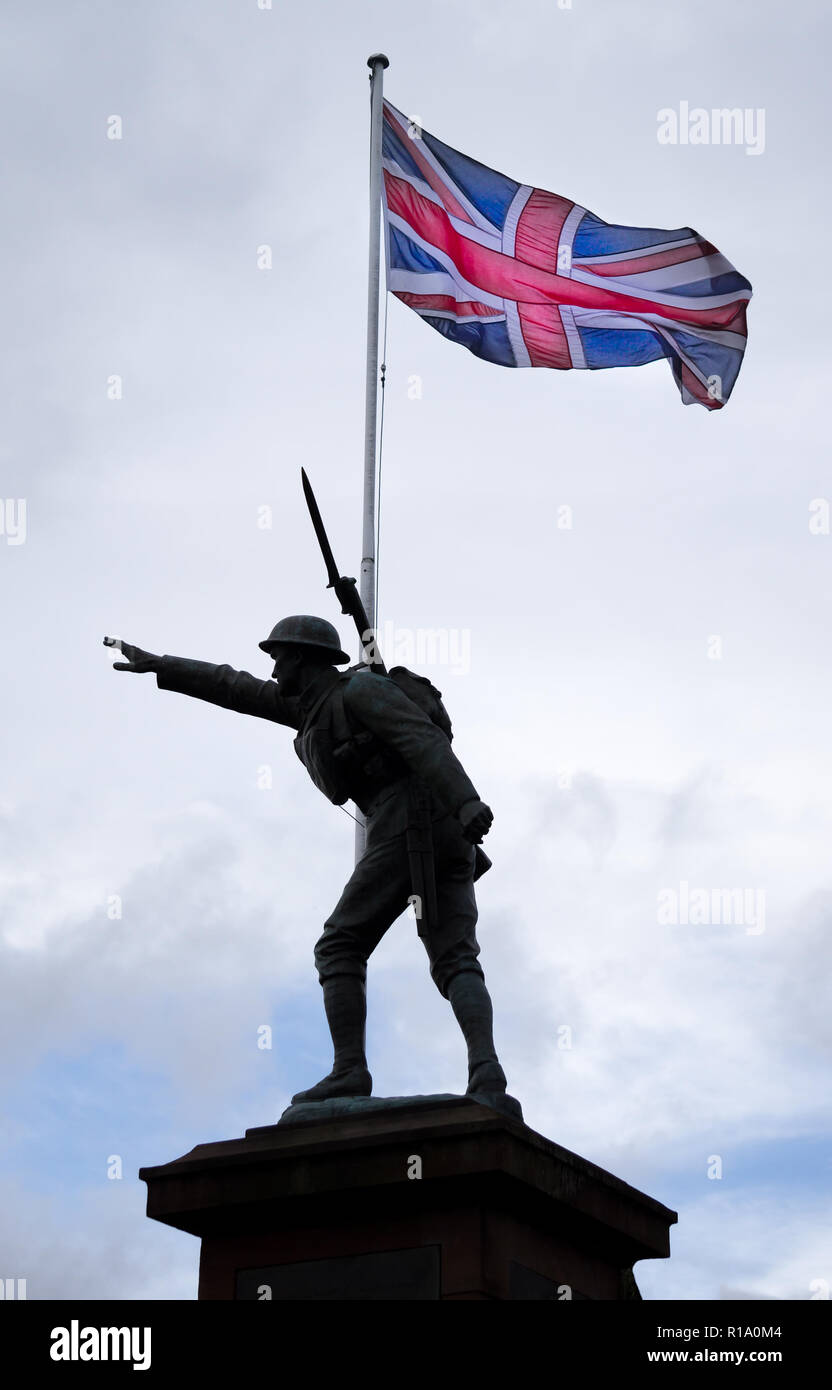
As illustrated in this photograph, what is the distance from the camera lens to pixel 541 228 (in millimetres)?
16875

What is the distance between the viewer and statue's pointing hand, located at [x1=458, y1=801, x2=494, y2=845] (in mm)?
10539

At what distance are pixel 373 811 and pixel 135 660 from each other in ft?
5.46

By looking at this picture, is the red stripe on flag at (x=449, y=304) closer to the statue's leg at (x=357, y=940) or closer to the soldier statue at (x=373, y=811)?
the soldier statue at (x=373, y=811)

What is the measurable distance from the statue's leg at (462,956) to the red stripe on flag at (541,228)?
23.3ft

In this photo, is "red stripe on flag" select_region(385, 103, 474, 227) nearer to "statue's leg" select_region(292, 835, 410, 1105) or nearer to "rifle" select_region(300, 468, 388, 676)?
"rifle" select_region(300, 468, 388, 676)

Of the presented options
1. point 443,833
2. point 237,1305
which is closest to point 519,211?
point 443,833

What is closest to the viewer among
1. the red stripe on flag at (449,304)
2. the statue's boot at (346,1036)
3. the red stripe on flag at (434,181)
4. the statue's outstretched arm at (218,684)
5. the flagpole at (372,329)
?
the statue's boot at (346,1036)

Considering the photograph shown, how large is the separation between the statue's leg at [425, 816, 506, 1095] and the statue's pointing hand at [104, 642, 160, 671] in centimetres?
196

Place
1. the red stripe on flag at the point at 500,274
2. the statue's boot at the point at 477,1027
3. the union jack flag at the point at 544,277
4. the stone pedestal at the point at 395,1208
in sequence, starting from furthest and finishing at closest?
the red stripe on flag at the point at 500,274, the union jack flag at the point at 544,277, the statue's boot at the point at 477,1027, the stone pedestal at the point at 395,1208

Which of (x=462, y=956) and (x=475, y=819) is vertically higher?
(x=475, y=819)

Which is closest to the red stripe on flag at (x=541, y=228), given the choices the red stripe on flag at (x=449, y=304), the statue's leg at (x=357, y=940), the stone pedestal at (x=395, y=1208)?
the red stripe on flag at (x=449, y=304)

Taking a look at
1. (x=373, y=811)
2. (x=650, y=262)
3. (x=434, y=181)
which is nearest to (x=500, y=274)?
(x=434, y=181)

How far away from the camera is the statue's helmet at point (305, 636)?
1140 cm

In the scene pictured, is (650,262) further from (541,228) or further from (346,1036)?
(346,1036)
